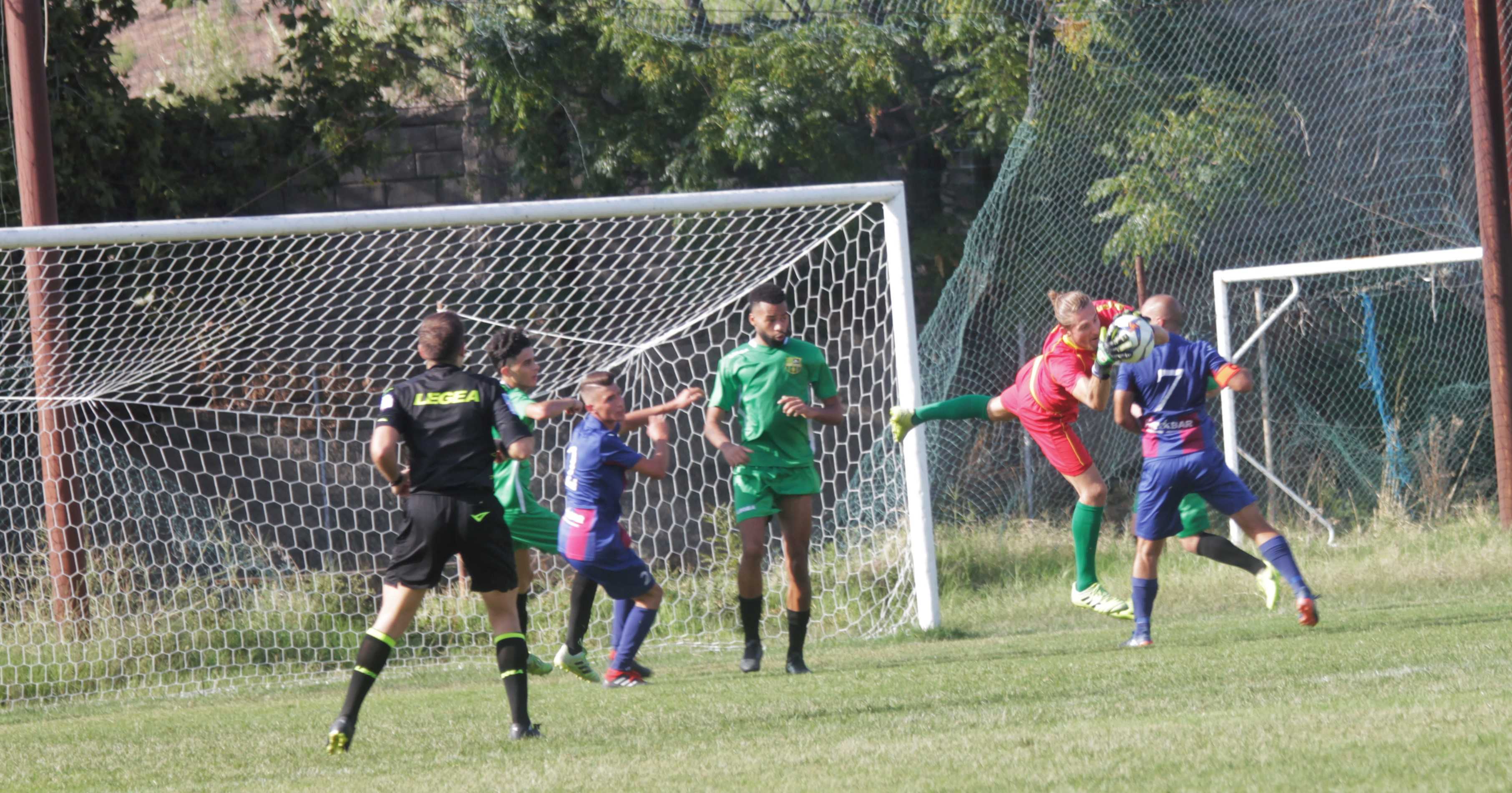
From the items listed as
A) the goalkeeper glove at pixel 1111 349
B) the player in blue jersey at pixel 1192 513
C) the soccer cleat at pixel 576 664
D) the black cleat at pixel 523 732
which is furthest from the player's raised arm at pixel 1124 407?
the black cleat at pixel 523 732

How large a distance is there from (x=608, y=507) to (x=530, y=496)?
964mm

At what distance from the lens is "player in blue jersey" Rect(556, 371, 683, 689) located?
693 centimetres

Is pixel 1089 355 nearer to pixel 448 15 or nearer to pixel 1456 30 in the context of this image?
pixel 1456 30

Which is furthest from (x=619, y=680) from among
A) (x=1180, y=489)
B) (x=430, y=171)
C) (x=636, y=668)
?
(x=430, y=171)

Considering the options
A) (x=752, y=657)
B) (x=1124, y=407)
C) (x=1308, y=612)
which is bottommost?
(x=752, y=657)

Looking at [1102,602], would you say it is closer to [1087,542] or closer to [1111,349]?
[1087,542]

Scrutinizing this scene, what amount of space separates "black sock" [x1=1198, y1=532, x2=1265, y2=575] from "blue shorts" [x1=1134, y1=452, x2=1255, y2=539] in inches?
20.2

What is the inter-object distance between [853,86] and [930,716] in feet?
30.1

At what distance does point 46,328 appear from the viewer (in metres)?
8.51

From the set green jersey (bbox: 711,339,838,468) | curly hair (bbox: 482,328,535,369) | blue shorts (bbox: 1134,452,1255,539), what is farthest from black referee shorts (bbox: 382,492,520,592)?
blue shorts (bbox: 1134,452,1255,539)

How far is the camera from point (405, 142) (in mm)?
14500

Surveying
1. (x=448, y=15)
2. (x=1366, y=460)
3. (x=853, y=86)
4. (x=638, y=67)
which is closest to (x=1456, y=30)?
(x=1366, y=460)

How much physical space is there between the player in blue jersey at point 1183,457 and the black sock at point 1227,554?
441mm

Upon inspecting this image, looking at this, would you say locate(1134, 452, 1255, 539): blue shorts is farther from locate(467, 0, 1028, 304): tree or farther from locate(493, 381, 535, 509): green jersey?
locate(467, 0, 1028, 304): tree
